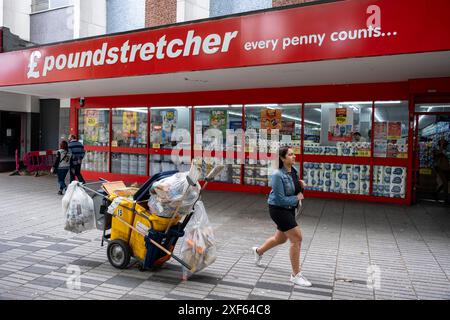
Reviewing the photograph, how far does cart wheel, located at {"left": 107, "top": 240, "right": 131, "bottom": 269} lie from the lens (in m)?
4.98

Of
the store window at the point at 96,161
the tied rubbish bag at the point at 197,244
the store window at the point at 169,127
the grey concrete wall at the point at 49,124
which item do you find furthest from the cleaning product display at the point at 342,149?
the grey concrete wall at the point at 49,124

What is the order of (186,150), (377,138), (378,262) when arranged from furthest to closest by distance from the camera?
A: (186,150), (377,138), (378,262)

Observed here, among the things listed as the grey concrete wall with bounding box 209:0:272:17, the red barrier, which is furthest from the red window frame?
the red barrier

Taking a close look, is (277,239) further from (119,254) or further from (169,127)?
(169,127)

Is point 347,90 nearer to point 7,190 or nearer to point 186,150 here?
point 186,150

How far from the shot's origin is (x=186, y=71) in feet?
28.2

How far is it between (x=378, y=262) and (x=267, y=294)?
6.66 feet

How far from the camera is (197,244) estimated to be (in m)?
4.59

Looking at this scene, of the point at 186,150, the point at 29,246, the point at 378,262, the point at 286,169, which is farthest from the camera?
the point at 186,150

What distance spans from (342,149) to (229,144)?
3267 millimetres

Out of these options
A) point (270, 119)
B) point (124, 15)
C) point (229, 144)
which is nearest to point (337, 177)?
point (270, 119)

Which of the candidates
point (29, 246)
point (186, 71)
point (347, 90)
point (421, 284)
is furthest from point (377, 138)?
point (29, 246)

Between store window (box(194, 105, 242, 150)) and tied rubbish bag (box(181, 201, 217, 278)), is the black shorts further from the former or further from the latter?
store window (box(194, 105, 242, 150))

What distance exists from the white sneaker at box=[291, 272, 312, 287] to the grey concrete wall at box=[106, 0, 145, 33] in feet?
40.1
